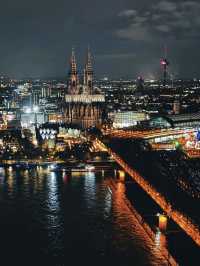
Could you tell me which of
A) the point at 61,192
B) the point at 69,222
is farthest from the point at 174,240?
the point at 61,192

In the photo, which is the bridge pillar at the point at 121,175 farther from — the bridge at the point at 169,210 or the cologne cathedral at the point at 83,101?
the cologne cathedral at the point at 83,101

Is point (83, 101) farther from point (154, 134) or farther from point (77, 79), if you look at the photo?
point (154, 134)

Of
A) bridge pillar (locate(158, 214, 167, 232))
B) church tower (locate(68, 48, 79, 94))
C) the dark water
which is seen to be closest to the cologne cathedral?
church tower (locate(68, 48, 79, 94))

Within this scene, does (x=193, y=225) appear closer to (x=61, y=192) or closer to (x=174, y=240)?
(x=174, y=240)

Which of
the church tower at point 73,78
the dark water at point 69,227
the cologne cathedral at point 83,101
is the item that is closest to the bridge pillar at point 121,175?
the dark water at point 69,227

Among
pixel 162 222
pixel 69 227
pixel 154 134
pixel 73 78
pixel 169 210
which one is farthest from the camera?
pixel 73 78

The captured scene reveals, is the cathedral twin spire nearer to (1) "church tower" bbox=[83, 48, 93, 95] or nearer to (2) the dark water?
(1) "church tower" bbox=[83, 48, 93, 95]

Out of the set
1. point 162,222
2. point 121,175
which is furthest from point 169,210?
point 121,175
